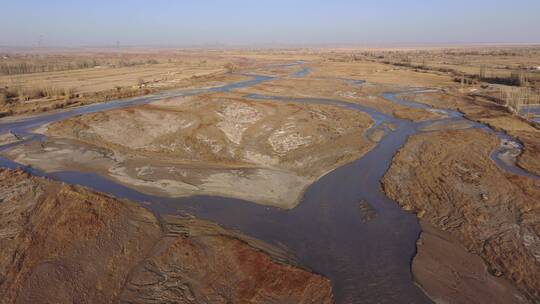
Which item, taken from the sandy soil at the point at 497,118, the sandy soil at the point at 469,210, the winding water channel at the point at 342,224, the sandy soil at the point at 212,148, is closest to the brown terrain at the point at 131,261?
the winding water channel at the point at 342,224

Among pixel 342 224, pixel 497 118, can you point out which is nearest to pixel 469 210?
pixel 342 224

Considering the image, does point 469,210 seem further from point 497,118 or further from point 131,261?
point 497,118

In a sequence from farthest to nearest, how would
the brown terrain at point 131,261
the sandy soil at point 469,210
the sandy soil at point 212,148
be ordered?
the sandy soil at point 212,148, the sandy soil at point 469,210, the brown terrain at point 131,261

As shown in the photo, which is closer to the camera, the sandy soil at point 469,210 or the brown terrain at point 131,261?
the brown terrain at point 131,261

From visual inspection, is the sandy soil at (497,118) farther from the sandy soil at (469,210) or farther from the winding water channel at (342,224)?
the sandy soil at (469,210)

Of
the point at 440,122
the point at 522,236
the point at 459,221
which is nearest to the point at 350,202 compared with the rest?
the point at 459,221

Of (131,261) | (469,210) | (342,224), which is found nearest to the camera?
(131,261)
